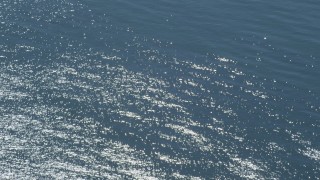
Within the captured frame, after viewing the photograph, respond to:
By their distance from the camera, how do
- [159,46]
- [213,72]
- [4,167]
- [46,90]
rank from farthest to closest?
[159,46] < [213,72] < [46,90] < [4,167]

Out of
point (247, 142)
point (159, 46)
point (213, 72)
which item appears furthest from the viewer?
point (159, 46)

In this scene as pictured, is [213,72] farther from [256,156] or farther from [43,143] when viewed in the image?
[43,143]

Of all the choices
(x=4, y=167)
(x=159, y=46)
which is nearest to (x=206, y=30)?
(x=159, y=46)

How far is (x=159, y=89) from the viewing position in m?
146

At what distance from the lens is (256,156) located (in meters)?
125

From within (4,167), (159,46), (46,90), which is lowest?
(4,167)

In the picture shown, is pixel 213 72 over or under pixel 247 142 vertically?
over

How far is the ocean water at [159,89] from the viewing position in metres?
122

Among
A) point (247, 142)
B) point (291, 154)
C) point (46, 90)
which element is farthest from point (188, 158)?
point (46, 90)

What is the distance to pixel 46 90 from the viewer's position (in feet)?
468

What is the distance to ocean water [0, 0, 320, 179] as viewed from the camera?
122438mm

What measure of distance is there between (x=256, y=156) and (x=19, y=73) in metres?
70.4

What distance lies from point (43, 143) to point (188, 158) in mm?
34677

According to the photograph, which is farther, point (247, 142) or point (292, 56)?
point (292, 56)
